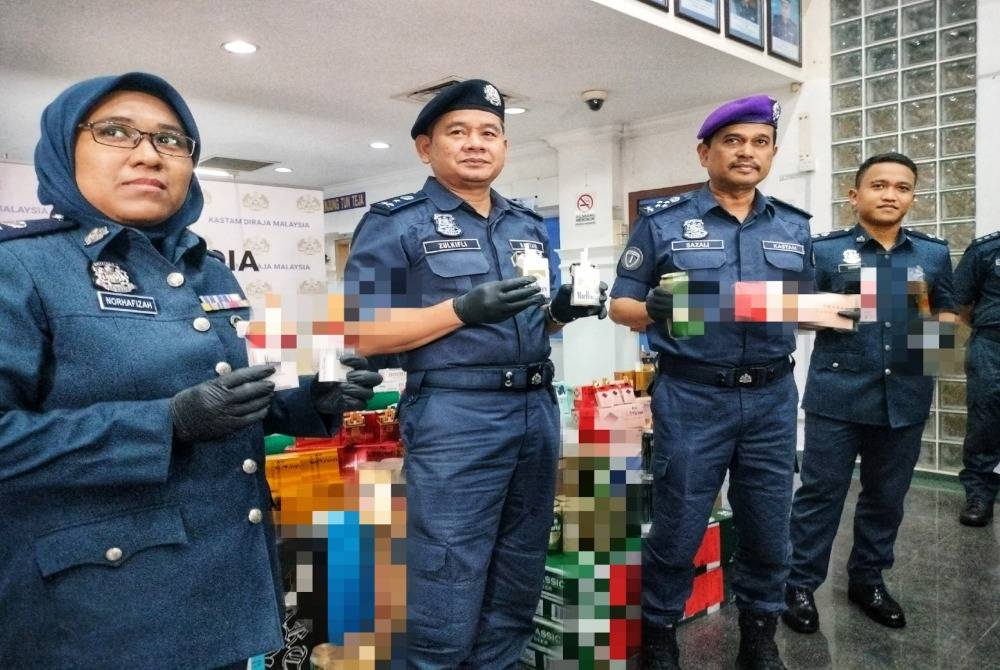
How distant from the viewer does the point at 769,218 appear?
2.19 m

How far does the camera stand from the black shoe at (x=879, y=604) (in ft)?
8.21

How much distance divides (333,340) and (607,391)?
2.03 meters

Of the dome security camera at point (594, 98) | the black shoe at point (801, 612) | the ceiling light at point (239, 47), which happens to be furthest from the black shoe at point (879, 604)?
the ceiling light at point (239, 47)

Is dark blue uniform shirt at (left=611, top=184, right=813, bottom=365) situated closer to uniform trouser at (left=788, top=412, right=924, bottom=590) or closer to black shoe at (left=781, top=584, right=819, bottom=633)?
uniform trouser at (left=788, top=412, right=924, bottom=590)

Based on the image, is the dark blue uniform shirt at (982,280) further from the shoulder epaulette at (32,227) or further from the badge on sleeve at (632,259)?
the shoulder epaulette at (32,227)

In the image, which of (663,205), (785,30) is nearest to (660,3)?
(785,30)

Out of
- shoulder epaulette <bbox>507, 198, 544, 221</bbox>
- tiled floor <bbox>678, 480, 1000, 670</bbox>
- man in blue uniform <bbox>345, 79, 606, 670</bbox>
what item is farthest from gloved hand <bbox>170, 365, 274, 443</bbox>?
tiled floor <bbox>678, 480, 1000, 670</bbox>

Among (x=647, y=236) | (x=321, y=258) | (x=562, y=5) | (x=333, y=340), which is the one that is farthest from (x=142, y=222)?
(x=562, y=5)

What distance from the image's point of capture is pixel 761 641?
2115 millimetres

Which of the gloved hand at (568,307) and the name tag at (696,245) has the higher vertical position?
the name tag at (696,245)

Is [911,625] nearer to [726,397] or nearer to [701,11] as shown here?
[726,397]

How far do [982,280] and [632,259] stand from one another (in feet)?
8.87

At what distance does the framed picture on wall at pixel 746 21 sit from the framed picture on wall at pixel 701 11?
0.13 metres

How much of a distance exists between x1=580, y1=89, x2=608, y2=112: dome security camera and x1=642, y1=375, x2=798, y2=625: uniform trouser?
3.72m
